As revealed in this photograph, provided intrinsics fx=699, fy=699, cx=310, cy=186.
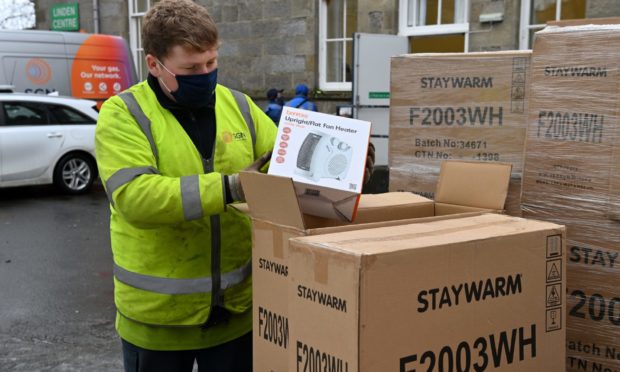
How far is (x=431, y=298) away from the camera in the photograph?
1.60m

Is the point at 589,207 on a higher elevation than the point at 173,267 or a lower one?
higher

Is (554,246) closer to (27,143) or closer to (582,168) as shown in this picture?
(582,168)

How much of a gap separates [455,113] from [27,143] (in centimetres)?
796

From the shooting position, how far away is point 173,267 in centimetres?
217

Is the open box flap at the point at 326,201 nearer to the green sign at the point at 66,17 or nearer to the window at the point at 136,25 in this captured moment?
the window at the point at 136,25

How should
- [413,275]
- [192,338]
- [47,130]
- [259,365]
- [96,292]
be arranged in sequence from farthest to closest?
[47,130]
[96,292]
[192,338]
[259,365]
[413,275]

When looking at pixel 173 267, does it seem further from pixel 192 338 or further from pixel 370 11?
pixel 370 11

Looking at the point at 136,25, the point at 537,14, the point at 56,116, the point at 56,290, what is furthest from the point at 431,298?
the point at 136,25

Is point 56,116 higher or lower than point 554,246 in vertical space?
lower

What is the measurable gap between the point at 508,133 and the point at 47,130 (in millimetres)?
8240

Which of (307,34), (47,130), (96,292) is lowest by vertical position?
(96,292)

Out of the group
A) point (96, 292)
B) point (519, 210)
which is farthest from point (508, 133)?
point (96, 292)

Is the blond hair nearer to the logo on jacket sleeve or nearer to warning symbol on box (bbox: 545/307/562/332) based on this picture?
the logo on jacket sleeve

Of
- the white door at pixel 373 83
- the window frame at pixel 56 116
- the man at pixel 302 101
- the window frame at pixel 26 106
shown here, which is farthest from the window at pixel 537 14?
the window frame at pixel 26 106
